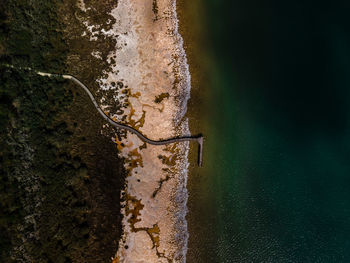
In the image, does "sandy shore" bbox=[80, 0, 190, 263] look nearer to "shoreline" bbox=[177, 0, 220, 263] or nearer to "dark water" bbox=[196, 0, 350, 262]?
"shoreline" bbox=[177, 0, 220, 263]

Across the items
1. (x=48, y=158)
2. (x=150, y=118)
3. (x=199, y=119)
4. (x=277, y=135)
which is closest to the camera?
(x=48, y=158)

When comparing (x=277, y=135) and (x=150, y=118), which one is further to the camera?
(x=277, y=135)


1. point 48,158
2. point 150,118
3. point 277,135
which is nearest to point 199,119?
point 150,118

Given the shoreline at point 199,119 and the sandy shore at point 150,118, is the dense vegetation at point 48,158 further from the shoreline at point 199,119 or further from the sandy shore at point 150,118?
the shoreline at point 199,119

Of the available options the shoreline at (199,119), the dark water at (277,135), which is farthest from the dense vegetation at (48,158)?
the dark water at (277,135)

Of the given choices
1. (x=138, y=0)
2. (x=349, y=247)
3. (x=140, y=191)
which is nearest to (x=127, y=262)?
(x=140, y=191)

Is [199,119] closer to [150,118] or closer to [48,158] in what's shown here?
[150,118]

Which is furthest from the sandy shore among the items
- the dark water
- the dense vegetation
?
the dark water
